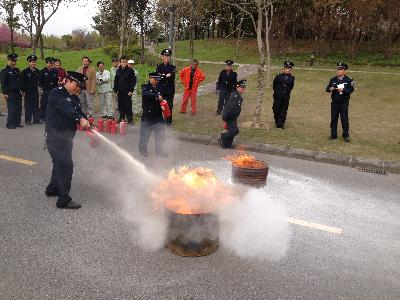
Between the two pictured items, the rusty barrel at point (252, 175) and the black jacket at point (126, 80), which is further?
the black jacket at point (126, 80)

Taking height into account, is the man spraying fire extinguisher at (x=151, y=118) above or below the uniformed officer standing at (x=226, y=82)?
below

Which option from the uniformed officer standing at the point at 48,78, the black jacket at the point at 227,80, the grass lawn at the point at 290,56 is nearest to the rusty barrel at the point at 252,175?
the black jacket at the point at 227,80

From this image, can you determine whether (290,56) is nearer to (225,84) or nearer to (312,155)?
(225,84)

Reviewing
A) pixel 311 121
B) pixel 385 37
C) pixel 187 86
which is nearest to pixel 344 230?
pixel 311 121

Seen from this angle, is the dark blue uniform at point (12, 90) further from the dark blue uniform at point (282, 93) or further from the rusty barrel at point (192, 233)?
the rusty barrel at point (192, 233)

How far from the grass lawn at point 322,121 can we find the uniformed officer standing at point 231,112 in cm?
79

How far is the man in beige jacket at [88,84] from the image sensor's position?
490 inches

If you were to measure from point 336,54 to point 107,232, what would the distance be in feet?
109

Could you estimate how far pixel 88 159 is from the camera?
8.86 metres

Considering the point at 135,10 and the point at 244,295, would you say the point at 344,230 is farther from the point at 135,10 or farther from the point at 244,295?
the point at 135,10

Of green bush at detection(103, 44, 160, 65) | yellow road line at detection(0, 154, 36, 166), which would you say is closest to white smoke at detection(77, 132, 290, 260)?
yellow road line at detection(0, 154, 36, 166)

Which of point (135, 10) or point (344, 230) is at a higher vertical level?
point (135, 10)

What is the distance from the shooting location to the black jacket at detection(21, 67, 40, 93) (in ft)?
39.3

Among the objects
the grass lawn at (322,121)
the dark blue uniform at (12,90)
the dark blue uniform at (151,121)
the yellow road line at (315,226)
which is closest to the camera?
the yellow road line at (315,226)
